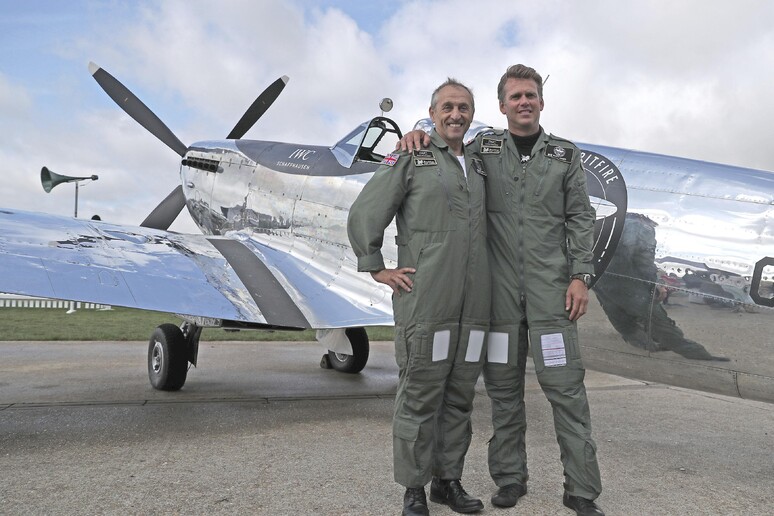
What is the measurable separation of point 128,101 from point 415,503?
9.29 meters

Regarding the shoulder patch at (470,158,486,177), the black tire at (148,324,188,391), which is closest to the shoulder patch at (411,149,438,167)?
the shoulder patch at (470,158,486,177)

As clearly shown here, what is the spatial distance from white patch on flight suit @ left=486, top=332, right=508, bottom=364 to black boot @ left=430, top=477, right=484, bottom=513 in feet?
2.16

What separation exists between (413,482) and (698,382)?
174cm

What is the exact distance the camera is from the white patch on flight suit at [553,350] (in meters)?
3.06

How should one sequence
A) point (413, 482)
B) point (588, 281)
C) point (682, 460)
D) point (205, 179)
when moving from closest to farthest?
point (413, 482)
point (588, 281)
point (682, 460)
point (205, 179)

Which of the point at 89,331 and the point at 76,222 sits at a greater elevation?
the point at 76,222

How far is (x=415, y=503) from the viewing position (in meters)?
2.96

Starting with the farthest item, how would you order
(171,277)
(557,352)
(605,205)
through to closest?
(171,277) < (605,205) < (557,352)

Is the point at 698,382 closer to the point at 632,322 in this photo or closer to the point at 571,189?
the point at 632,322

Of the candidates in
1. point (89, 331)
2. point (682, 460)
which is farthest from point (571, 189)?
point (89, 331)

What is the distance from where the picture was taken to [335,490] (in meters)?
3.45

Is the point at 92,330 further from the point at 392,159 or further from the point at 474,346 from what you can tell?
the point at 474,346

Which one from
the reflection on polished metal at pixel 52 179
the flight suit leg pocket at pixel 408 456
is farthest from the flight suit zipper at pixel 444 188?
the reflection on polished metal at pixel 52 179

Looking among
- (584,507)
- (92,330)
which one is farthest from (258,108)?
(584,507)
